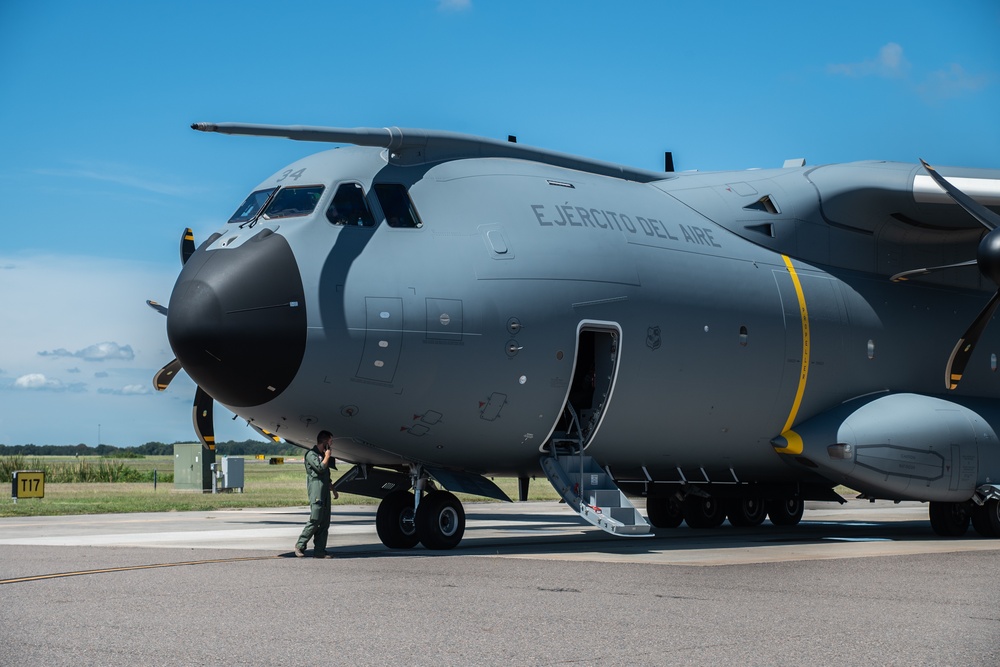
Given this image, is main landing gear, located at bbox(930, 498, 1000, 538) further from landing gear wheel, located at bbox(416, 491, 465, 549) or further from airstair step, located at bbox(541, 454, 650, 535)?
landing gear wheel, located at bbox(416, 491, 465, 549)

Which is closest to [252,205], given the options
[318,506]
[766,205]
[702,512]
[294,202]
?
[294,202]

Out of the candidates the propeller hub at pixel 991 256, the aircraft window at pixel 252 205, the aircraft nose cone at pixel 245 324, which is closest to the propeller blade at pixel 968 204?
the propeller hub at pixel 991 256

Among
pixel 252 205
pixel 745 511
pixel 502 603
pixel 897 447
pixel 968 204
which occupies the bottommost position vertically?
pixel 745 511

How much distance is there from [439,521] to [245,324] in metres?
3.96

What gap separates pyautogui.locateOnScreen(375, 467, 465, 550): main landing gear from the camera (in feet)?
51.5

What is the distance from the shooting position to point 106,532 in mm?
21094

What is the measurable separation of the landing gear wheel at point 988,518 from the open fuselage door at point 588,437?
7981 mm

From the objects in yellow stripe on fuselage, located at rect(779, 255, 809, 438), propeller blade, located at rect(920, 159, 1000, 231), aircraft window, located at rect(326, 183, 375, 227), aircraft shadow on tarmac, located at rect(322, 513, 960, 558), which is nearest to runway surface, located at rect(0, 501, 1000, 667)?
aircraft shadow on tarmac, located at rect(322, 513, 960, 558)

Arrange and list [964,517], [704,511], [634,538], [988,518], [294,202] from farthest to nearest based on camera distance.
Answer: [704,511], [964,517], [988,518], [634,538], [294,202]

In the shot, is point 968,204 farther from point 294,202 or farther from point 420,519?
point 294,202

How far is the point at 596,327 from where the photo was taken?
642 inches

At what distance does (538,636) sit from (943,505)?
15073 millimetres

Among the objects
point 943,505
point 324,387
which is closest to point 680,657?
point 324,387

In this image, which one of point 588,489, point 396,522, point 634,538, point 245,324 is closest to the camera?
point 245,324
